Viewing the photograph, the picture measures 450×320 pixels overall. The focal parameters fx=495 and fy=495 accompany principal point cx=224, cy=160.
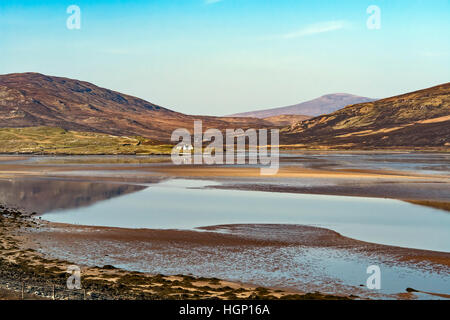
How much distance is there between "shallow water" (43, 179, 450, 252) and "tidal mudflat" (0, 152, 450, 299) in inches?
2.5

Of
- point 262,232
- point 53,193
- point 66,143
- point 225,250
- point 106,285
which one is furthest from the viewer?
point 66,143

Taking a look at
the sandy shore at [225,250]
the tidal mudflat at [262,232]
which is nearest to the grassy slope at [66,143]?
the tidal mudflat at [262,232]

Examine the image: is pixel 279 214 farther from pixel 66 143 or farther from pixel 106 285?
pixel 66 143

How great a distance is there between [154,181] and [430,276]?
38142 millimetres

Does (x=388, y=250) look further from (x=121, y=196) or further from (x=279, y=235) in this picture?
(x=121, y=196)

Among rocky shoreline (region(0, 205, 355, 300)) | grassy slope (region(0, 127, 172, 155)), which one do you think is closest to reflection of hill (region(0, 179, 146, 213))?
rocky shoreline (region(0, 205, 355, 300))

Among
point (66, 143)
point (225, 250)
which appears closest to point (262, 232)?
point (225, 250)

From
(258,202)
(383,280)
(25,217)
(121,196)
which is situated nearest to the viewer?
(383,280)

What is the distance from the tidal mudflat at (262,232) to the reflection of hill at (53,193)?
0.34ft

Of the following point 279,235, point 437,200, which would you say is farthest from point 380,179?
point 279,235

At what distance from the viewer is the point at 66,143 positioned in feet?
476

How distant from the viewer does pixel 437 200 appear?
36.6 metres

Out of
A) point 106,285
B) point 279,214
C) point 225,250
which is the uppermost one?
point 279,214

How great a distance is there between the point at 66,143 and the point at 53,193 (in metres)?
109
